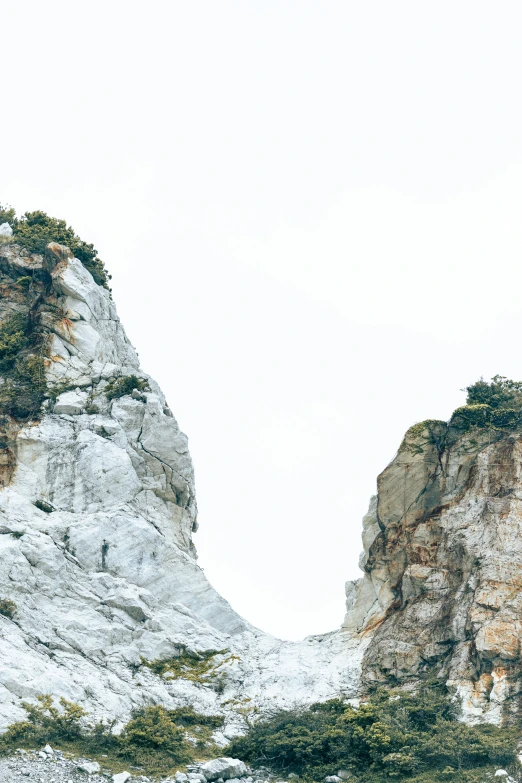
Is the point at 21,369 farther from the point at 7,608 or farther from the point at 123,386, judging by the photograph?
the point at 7,608

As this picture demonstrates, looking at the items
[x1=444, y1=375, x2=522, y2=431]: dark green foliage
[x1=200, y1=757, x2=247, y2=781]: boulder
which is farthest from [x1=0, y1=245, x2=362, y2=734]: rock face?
[x1=444, y1=375, x2=522, y2=431]: dark green foliage

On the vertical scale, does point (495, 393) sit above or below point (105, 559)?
above

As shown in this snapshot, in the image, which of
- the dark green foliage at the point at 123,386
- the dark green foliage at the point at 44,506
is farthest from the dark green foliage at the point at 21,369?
the dark green foliage at the point at 44,506

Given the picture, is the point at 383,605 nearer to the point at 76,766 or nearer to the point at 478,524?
the point at 478,524

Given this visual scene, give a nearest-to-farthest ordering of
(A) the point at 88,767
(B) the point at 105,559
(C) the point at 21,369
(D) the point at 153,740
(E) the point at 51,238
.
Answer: (A) the point at 88,767
(D) the point at 153,740
(B) the point at 105,559
(C) the point at 21,369
(E) the point at 51,238

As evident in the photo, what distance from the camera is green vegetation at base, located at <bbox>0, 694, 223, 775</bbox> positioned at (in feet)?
96.5

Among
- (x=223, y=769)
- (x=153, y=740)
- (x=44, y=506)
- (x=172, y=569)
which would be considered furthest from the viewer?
(x=172, y=569)

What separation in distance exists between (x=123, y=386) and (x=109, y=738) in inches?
796

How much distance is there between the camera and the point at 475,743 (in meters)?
30.7

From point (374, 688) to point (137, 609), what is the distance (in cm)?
1065

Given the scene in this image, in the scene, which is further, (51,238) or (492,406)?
(51,238)

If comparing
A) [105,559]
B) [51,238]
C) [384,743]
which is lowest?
[384,743]

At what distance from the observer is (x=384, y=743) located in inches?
1226

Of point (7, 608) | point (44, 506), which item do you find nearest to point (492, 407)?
point (44, 506)
